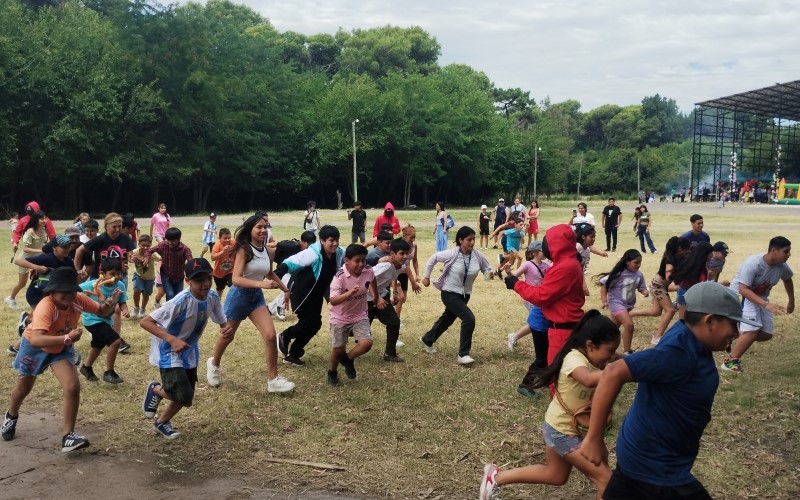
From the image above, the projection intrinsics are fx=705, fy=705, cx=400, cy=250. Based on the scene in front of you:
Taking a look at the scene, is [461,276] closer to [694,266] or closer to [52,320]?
[694,266]

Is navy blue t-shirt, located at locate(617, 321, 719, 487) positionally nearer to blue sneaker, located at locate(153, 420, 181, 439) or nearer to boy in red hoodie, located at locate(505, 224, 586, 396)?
boy in red hoodie, located at locate(505, 224, 586, 396)

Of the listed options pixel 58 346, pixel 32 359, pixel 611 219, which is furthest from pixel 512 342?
pixel 611 219

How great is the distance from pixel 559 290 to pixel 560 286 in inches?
1.4

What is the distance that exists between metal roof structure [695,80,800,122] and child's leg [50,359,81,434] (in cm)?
6025

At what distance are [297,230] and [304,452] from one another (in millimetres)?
24040

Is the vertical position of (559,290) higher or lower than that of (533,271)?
higher

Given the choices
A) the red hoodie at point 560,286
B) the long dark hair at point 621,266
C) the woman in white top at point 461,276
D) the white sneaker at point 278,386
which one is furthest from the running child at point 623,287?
the white sneaker at point 278,386

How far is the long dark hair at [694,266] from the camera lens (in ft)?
26.4

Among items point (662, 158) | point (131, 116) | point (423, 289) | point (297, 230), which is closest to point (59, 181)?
point (131, 116)

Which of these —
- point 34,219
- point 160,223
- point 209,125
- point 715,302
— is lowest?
point 160,223

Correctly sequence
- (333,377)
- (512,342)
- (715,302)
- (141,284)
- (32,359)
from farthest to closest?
(141,284) < (512,342) < (333,377) < (32,359) < (715,302)

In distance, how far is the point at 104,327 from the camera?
22.7ft

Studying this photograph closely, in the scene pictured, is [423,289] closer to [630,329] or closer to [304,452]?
[630,329]

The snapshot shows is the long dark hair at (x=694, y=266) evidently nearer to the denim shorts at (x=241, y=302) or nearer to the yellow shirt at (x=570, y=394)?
the yellow shirt at (x=570, y=394)
